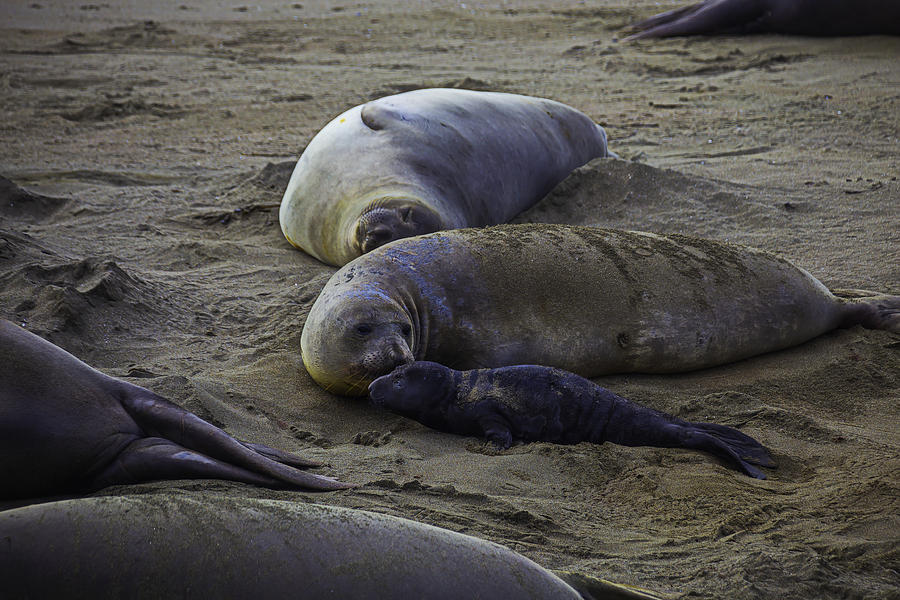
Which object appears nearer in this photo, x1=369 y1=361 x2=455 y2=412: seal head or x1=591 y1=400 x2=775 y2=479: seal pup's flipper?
x1=591 y1=400 x2=775 y2=479: seal pup's flipper

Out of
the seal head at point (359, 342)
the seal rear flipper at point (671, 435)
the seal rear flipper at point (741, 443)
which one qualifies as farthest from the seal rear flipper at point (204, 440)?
the seal rear flipper at point (741, 443)

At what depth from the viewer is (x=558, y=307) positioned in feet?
11.6

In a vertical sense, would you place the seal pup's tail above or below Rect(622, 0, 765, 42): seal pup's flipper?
below

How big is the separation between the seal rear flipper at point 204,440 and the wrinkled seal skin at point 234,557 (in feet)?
1.58

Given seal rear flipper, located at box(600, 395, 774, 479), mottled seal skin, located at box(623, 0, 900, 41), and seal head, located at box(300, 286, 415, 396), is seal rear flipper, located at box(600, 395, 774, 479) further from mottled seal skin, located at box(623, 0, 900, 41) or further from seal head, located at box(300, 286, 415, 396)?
mottled seal skin, located at box(623, 0, 900, 41)

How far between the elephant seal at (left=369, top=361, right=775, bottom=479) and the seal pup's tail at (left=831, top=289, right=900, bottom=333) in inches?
49.7

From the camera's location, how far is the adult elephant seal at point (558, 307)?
3342 millimetres

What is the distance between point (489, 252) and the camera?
11.8ft

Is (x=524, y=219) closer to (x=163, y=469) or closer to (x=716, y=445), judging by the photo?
(x=716, y=445)

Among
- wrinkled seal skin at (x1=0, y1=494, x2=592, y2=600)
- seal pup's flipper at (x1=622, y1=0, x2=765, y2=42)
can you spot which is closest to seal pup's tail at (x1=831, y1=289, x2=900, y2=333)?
wrinkled seal skin at (x1=0, y1=494, x2=592, y2=600)

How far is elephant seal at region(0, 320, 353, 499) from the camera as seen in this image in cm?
217

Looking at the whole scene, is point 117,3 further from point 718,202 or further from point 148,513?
point 148,513

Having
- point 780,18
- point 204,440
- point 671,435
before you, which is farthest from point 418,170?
point 780,18

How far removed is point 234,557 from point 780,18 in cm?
952
